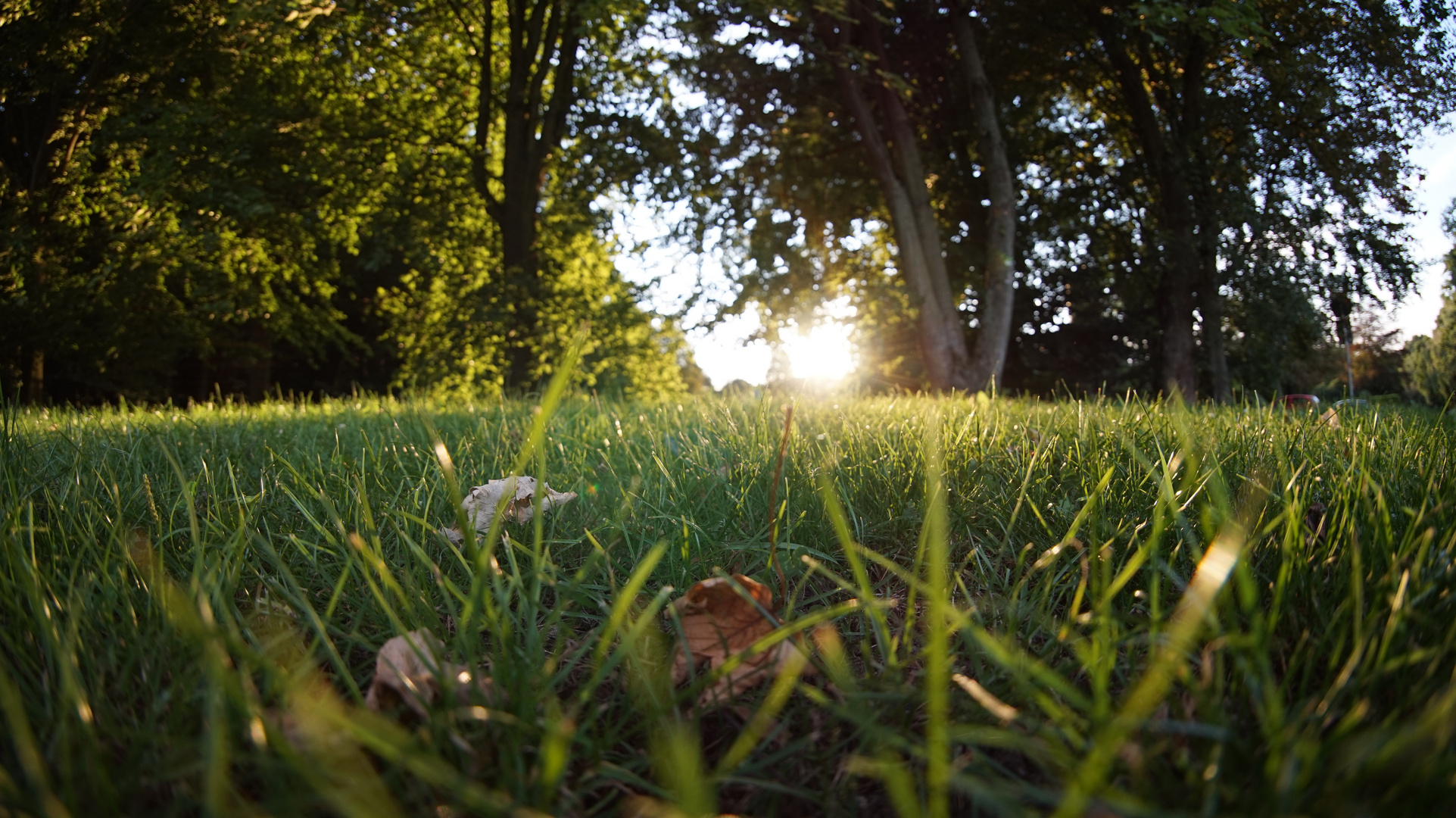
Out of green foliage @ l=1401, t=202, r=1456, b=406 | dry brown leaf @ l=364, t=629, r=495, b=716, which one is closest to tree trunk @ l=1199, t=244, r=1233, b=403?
green foliage @ l=1401, t=202, r=1456, b=406

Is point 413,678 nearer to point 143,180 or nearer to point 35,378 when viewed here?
point 143,180

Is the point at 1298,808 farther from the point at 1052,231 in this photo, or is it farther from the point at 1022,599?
the point at 1052,231

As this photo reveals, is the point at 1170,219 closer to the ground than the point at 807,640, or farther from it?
farther from it

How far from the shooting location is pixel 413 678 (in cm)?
100

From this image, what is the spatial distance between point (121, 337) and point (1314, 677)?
53.2ft

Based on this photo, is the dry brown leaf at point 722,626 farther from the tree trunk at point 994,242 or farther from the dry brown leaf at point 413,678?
the tree trunk at point 994,242

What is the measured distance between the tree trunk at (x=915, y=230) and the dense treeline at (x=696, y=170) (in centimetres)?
6

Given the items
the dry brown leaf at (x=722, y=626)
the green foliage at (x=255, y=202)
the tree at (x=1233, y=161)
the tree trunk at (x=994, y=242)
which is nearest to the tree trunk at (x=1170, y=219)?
the tree at (x=1233, y=161)

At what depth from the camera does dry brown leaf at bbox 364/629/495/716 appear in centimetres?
94

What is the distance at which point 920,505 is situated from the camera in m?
1.82

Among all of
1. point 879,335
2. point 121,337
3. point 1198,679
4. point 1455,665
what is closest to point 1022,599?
point 1198,679

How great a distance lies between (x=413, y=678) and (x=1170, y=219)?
15911mm

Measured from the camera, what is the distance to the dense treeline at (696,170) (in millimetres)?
10000

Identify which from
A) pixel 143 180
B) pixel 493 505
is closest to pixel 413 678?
pixel 493 505
